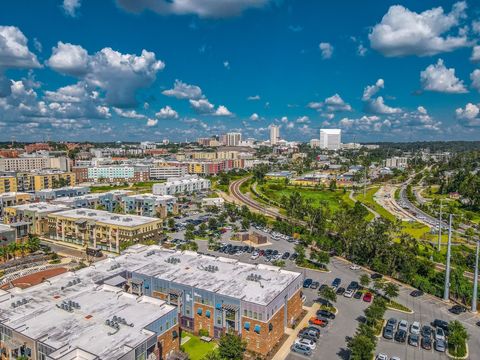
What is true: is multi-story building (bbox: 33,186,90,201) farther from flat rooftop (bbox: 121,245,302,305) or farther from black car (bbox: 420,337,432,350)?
black car (bbox: 420,337,432,350)

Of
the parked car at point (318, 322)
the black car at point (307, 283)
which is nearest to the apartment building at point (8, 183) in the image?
the black car at point (307, 283)

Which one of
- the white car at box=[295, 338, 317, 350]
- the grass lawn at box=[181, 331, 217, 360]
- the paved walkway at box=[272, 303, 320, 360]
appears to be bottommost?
the grass lawn at box=[181, 331, 217, 360]

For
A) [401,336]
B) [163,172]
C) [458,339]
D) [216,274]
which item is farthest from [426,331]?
[163,172]

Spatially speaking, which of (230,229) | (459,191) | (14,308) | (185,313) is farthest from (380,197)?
(14,308)

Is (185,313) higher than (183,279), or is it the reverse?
(183,279)

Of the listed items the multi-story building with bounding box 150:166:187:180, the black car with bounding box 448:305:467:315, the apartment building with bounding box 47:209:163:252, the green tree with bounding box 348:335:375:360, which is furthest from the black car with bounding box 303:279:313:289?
the multi-story building with bounding box 150:166:187:180

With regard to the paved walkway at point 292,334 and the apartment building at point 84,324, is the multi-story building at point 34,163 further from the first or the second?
the paved walkway at point 292,334

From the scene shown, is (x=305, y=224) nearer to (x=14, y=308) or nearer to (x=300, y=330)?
(x=300, y=330)

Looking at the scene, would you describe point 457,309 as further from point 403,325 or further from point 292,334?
point 292,334
